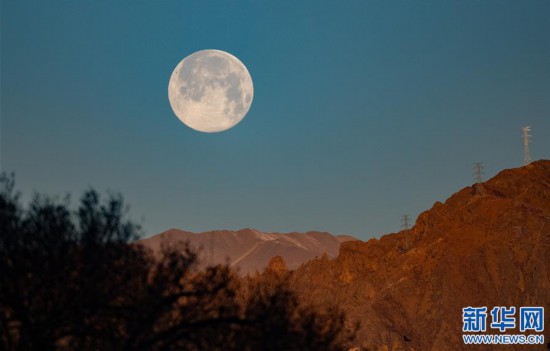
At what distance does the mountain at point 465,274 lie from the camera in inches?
5197

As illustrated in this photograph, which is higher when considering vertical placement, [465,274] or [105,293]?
[465,274]

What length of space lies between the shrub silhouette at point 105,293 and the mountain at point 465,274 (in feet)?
352

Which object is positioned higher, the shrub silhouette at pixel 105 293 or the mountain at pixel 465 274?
the mountain at pixel 465 274

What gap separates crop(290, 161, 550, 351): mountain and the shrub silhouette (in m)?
107

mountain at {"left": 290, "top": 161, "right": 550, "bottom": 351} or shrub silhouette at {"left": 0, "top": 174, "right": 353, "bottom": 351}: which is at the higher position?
mountain at {"left": 290, "top": 161, "right": 550, "bottom": 351}

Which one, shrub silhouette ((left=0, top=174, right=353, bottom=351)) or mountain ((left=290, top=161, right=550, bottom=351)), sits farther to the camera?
mountain ((left=290, top=161, right=550, bottom=351))

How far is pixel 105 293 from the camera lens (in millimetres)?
20969

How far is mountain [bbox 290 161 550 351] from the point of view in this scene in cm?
13200

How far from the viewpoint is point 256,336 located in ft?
74.1

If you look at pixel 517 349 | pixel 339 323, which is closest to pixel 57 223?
pixel 339 323

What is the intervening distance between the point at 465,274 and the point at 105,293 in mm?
121193

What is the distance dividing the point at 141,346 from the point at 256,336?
3853 mm

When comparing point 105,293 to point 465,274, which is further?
point 465,274

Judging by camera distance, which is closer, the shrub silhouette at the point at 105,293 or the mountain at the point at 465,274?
the shrub silhouette at the point at 105,293
